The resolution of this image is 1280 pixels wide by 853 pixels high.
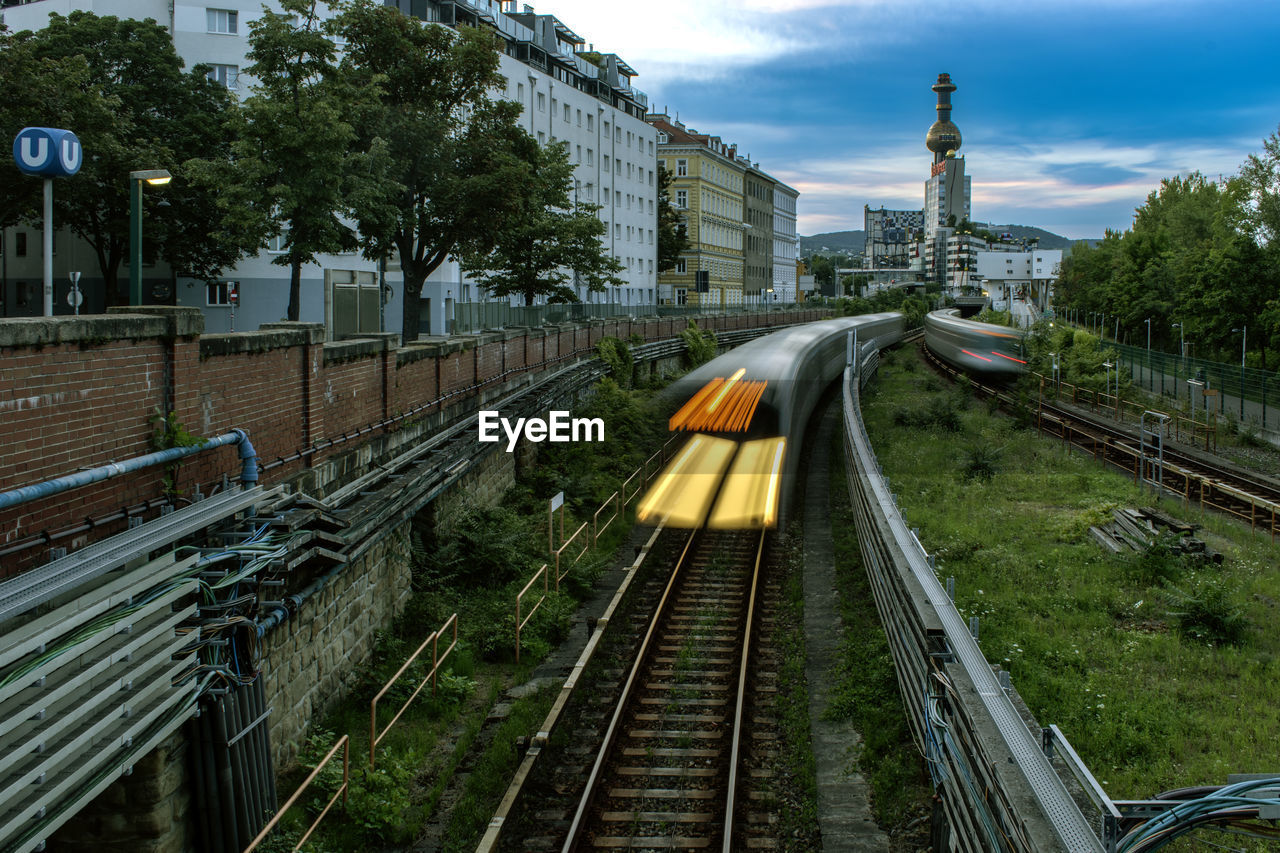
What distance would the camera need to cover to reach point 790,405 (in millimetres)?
23797

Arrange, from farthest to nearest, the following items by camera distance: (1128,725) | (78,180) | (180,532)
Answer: (78,180), (1128,725), (180,532)

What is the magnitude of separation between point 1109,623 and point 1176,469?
12412 millimetres

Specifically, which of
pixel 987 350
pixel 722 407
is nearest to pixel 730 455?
pixel 722 407

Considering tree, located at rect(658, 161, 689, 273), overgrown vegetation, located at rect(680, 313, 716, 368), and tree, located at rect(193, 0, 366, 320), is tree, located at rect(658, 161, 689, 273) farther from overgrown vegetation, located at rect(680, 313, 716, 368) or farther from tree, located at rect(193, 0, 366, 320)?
tree, located at rect(193, 0, 366, 320)

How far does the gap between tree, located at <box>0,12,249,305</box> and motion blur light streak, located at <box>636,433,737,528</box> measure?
689 inches

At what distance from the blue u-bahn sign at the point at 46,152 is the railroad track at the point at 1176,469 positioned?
70.1 feet

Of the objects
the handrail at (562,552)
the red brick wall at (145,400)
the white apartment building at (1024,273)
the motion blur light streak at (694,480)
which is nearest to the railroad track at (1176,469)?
the motion blur light streak at (694,480)

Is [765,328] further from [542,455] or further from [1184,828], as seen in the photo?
[1184,828]

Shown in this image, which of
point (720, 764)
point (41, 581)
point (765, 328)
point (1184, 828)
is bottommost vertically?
point (720, 764)

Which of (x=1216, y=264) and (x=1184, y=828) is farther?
(x=1216, y=264)

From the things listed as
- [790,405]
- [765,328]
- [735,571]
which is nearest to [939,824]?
[735,571]

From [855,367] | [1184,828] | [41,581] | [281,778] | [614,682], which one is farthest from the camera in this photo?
[855,367]

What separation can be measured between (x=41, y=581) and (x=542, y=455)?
19.0 meters

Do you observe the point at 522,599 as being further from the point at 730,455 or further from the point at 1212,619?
the point at 1212,619
